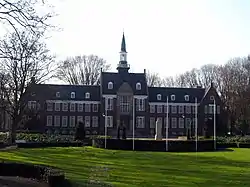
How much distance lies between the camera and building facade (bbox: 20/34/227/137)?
237ft

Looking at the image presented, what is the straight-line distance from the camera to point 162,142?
39.1 metres

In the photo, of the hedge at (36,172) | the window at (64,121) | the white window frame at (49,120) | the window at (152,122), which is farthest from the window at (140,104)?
the hedge at (36,172)

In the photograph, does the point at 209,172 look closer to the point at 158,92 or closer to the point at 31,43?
the point at 31,43

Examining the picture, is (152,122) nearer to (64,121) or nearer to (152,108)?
(152,108)

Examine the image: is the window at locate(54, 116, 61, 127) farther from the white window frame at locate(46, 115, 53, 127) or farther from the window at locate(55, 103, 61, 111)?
the window at locate(55, 103, 61, 111)

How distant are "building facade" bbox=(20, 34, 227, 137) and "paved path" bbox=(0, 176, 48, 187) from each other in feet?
171

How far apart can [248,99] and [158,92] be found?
18892 millimetres

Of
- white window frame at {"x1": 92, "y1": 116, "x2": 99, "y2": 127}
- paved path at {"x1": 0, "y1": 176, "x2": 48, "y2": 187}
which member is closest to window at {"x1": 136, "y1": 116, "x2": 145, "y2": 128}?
white window frame at {"x1": 92, "y1": 116, "x2": 99, "y2": 127}

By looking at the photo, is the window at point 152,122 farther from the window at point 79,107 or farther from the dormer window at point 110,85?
the window at point 79,107

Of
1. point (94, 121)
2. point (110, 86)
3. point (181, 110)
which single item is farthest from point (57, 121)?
point (181, 110)

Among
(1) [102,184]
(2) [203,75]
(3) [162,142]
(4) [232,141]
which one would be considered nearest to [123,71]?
(2) [203,75]

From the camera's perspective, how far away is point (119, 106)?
237 ft

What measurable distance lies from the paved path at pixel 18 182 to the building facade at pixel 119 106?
52165 mm

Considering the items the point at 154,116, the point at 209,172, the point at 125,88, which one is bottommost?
the point at 209,172
